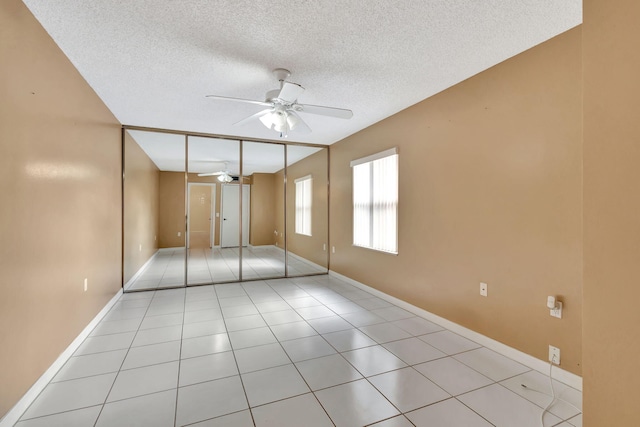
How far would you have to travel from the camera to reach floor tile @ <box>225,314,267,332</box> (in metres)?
2.98

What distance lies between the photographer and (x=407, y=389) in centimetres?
195

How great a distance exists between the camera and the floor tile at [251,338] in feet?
8.52

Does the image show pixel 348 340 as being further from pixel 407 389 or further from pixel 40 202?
pixel 40 202

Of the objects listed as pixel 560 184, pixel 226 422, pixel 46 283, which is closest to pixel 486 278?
pixel 560 184

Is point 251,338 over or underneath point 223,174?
underneath

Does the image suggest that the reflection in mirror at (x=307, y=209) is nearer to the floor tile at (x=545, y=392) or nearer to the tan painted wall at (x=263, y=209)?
the tan painted wall at (x=263, y=209)

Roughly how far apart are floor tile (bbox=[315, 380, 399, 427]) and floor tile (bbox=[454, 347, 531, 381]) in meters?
0.90

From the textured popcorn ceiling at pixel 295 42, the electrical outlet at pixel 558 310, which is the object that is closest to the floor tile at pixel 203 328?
the textured popcorn ceiling at pixel 295 42

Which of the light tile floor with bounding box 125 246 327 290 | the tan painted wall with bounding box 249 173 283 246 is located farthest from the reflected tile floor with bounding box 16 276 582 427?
the tan painted wall with bounding box 249 173 283 246

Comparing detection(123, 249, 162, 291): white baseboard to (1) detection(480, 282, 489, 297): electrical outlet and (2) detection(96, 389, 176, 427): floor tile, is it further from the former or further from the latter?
(1) detection(480, 282, 489, 297): electrical outlet

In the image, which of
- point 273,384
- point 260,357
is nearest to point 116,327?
point 260,357

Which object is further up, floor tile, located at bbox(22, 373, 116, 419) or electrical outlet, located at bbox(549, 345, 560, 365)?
electrical outlet, located at bbox(549, 345, 560, 365)

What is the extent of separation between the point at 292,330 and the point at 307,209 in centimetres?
331

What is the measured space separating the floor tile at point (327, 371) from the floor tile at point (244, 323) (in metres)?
0.92
